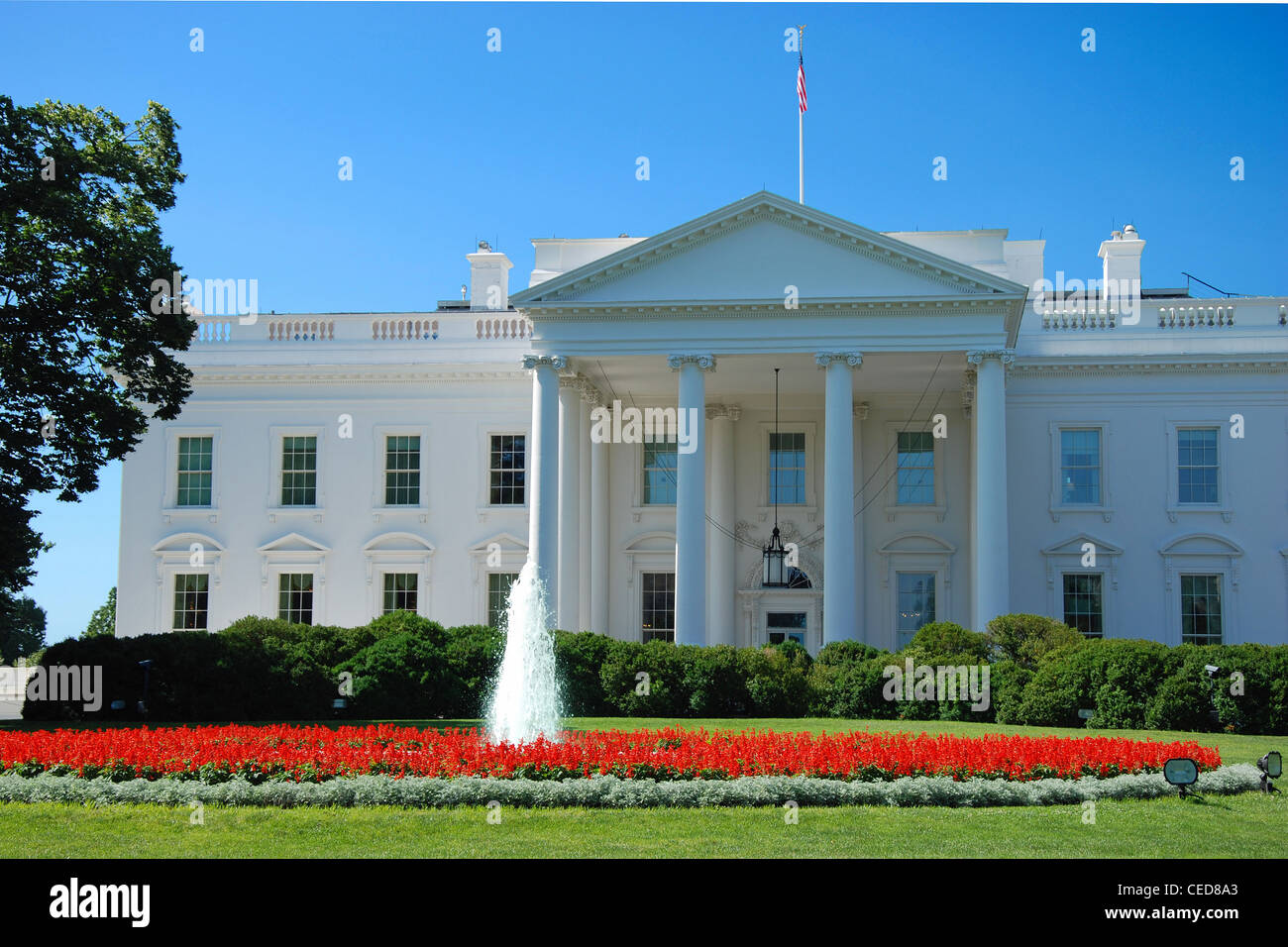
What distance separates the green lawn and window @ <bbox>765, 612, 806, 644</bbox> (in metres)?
21.5

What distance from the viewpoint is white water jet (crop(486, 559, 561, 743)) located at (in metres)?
18.2

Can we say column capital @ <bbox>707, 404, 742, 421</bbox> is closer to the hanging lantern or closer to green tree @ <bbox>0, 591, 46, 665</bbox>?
the hanging lantern

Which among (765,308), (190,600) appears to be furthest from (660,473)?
(190,600)

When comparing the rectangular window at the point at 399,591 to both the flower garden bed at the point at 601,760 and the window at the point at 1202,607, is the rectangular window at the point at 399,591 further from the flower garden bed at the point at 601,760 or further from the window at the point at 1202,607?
the window at the point at 1202,607

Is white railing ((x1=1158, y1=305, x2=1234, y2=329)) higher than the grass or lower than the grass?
higher

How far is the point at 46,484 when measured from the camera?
75.7 ft

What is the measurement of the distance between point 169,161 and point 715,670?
47.1ft

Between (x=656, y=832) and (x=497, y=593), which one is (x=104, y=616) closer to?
(x=497, y=593)

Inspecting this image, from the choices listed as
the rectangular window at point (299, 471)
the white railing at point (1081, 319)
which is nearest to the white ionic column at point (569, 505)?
the rectangular window at point (299, 471)

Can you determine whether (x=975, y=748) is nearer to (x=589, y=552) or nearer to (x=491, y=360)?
(x=589, y=552)

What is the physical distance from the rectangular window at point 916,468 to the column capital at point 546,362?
10.1 meters

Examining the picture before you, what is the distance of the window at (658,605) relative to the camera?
35031 millimetres

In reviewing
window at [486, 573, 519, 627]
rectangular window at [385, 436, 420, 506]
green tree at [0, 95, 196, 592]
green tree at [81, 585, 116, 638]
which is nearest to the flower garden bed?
green tree at [0, 95, 196, 592]

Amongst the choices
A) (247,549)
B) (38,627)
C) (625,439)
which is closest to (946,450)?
(625,439)
